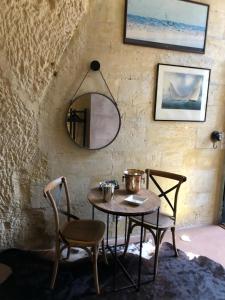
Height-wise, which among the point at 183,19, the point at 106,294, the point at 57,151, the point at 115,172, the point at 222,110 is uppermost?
the point at 183,19

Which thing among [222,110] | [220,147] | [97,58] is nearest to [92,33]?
[97,58]

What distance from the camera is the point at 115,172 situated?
2.69 metres

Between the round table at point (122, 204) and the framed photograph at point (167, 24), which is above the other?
the framed photograph at point (167, 24)

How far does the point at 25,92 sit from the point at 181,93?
1.53m

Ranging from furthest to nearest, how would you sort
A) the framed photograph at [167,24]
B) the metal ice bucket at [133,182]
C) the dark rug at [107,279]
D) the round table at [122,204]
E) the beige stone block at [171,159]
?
the beige stone block at [171,159]
the framed photograph at [167,24]
the metal ice bucket at [133,182]
the dark rug at [107,279]
the round table at [122,204]

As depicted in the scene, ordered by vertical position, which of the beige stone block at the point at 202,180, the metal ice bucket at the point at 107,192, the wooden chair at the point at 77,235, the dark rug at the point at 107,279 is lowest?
the dark rug at the point at 107,279

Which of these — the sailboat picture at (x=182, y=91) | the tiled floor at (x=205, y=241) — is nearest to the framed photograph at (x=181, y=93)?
the sailboat picture at (x=182, y=91)

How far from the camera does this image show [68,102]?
241 cm

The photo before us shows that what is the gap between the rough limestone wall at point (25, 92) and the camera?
2.02m

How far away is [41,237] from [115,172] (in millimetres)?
913

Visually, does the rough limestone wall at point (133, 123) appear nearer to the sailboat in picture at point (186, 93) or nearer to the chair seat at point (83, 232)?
the sailboat in picture at point (186, 93)

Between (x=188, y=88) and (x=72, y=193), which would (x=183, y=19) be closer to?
(x=188, y=88)

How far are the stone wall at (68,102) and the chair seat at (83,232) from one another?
17.1 inches

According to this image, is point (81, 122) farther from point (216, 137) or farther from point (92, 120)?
point (216, 137)
